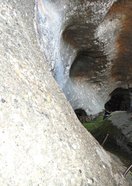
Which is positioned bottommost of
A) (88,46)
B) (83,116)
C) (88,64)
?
(83,116)

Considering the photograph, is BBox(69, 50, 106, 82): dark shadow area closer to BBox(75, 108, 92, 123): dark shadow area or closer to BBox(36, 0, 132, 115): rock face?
BBox(36, 0, 132, 115): rock face

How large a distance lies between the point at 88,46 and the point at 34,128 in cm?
434

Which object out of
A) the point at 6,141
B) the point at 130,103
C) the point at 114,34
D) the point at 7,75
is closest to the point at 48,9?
the point at 114,34

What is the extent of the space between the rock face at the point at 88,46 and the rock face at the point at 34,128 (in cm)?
150

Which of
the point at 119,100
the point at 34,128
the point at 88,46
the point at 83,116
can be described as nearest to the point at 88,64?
the point at 88,46

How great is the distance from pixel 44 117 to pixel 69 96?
442 centimetres

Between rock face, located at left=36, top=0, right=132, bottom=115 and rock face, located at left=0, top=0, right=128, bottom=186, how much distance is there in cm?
150

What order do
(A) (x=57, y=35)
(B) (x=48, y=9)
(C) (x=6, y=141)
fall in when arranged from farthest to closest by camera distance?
(A) (x=57, y=35)
(B) (x=48, y=9)
(C) (x=6, y=141)

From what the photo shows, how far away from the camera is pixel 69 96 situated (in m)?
6.50

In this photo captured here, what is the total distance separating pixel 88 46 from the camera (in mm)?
6137

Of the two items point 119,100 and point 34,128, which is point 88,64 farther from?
point 34,128

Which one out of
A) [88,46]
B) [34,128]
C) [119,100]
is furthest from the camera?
[119,100]

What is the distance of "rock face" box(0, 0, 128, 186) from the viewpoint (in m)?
1.79

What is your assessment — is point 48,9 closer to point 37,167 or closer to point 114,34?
point 114,34
